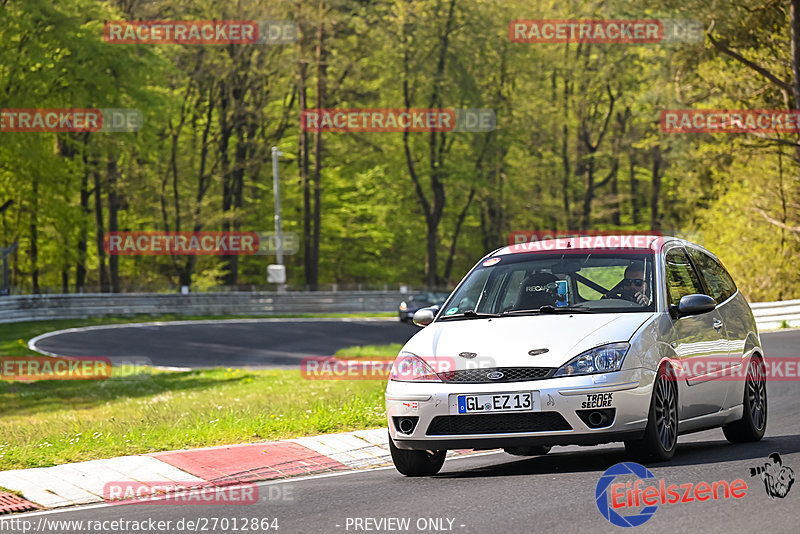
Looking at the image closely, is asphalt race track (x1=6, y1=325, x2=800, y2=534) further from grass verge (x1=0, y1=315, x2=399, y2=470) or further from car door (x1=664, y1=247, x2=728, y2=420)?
grass verge (x1=0, y1=315, x2=399, y2=470)

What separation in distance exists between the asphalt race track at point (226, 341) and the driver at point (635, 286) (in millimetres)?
21735

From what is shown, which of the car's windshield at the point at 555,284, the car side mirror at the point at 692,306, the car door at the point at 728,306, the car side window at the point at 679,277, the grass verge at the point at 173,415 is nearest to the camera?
the car side mirror at the point at 692,306

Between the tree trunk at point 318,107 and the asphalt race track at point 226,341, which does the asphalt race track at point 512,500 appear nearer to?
the asphalt race track at point 226,341

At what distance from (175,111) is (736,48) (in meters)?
30.4

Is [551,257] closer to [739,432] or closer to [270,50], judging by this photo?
[739,432]

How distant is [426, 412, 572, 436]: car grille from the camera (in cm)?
792

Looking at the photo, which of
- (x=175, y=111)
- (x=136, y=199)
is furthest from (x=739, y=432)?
(x=136, y=199)

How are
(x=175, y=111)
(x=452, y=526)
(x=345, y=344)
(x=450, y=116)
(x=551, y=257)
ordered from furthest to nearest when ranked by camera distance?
(x=450, y=116)
(x=175, y=111)
(x=345, y=344)
(x=551, y=257)
(x=452, y=526)

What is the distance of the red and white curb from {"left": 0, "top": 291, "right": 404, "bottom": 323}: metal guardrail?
36131 millimetres

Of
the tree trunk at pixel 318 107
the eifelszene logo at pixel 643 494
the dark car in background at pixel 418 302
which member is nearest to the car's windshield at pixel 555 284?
the eifelszene logo at pixel 643 494

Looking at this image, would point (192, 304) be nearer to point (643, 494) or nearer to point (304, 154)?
point (304, 154)

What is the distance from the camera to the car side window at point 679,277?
9391 mm

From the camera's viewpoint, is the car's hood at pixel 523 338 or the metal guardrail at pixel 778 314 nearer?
the car's hood at pixel 523 338

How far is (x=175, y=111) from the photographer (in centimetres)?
5844
